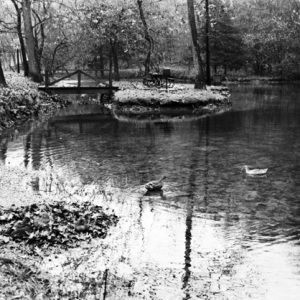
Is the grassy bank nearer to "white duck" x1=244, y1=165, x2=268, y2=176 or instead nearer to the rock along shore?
the rock along shore

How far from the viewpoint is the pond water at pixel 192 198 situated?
19.9ft

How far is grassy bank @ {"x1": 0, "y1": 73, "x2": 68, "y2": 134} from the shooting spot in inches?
805

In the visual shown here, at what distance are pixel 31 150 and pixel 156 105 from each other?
12385 mm

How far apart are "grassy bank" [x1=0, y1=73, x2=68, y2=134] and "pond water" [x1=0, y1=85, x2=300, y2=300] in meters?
1.89

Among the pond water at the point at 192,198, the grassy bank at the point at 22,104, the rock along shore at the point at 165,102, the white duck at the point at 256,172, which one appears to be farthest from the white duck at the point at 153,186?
the rock along shore at the point at 165,102

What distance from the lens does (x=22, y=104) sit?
924 inches

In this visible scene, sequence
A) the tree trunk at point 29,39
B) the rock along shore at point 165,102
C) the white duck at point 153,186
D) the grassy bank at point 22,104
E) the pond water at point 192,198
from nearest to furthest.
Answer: the pond water at point 192,198 → the white duck at point 153,186 → the grassy bank at point 22,104 → the rock along shore at point 165,102 → the tree trunk at point 29,39

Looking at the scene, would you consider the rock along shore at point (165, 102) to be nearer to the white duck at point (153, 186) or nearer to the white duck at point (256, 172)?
the white duck at point (256, 172)

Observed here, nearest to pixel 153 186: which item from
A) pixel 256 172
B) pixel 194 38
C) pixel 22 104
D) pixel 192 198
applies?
pixel 192 198

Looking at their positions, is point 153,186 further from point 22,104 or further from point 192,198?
point 22,104

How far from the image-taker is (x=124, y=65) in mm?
64750

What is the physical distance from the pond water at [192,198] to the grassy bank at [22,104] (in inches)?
74.2

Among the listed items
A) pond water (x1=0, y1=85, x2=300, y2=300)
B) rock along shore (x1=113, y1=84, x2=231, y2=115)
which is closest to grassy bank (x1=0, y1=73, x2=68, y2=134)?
pond water (x1=0, y1=85, x2=300, y2=300)

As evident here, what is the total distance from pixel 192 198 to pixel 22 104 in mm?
16002
